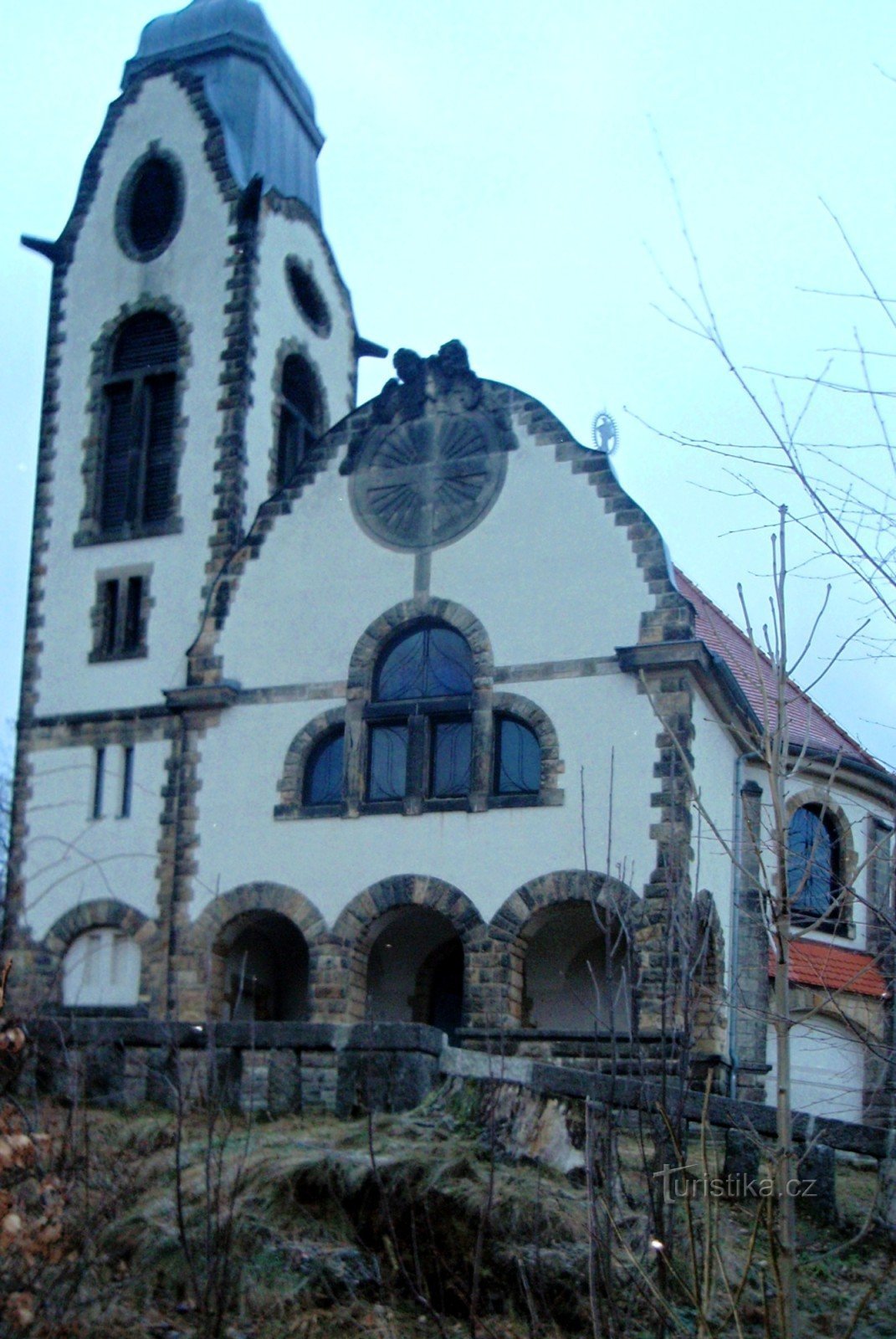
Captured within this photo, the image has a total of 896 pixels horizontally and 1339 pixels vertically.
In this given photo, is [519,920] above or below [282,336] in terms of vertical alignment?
below

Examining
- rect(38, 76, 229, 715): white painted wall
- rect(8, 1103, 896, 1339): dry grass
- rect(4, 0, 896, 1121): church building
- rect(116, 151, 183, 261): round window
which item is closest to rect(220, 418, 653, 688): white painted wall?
rect(4, 0, 896, 1121): church building

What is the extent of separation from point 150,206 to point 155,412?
387 centimetres

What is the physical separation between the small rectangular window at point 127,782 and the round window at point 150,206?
28.8 feet

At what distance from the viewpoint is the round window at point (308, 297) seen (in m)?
31.6

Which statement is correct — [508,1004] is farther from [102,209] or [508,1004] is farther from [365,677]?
[102,209]

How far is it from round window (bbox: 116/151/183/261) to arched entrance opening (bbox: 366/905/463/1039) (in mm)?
12281

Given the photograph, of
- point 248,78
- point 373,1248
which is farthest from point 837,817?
point 373,1248

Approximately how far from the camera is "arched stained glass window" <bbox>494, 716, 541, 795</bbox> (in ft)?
80.2

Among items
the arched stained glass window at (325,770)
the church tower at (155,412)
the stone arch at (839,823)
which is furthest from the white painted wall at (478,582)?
the stone arch at (839,823)

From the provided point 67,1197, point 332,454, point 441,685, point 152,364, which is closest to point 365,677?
point 441,685

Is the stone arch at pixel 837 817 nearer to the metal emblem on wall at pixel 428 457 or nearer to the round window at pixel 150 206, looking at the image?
the metal emblem on wall at pixel 428 457

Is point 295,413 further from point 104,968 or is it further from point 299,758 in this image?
point 104,968

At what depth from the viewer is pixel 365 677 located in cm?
2567

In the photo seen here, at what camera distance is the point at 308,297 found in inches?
1270
